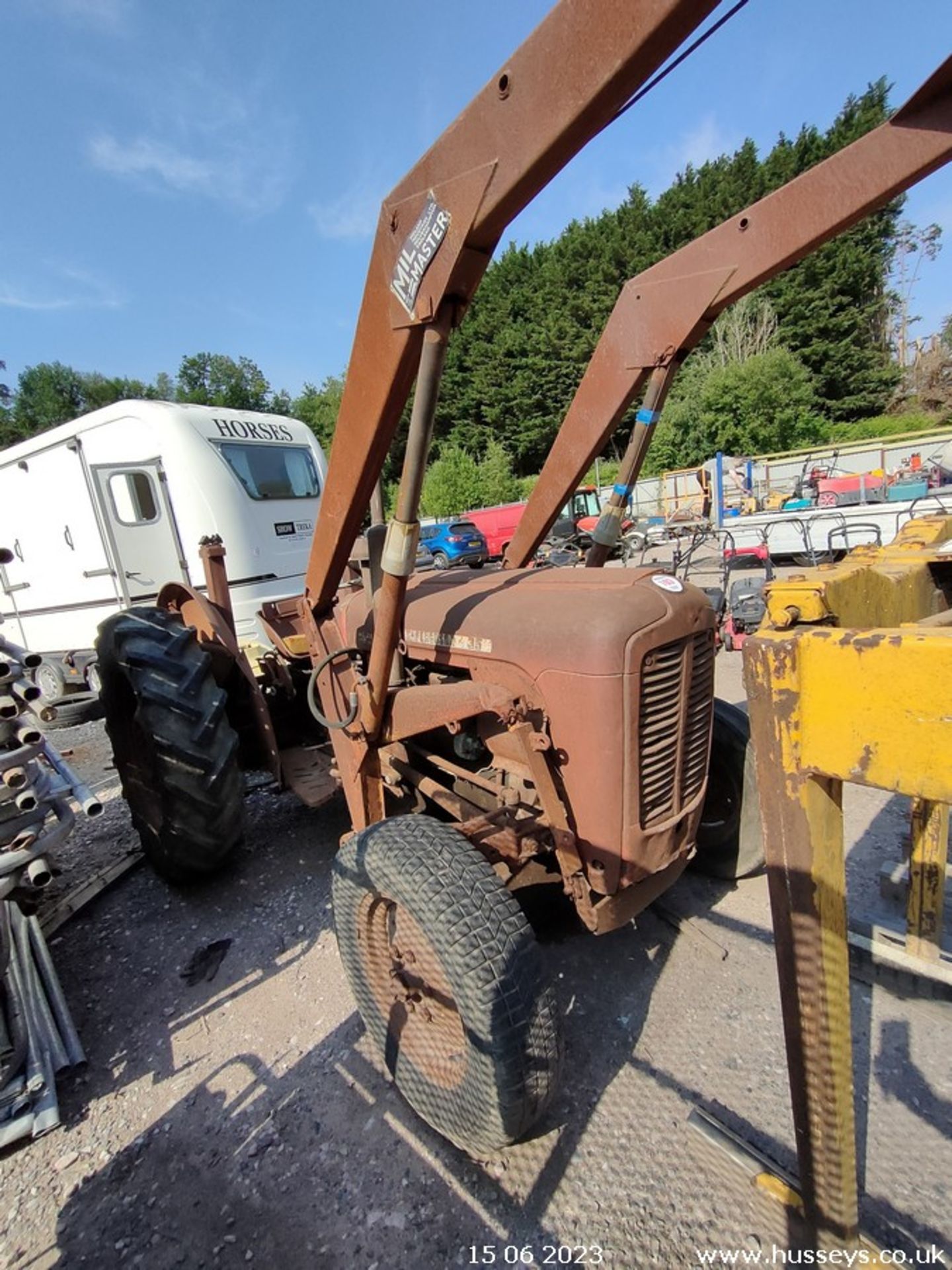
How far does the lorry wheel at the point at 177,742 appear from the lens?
9.18ft

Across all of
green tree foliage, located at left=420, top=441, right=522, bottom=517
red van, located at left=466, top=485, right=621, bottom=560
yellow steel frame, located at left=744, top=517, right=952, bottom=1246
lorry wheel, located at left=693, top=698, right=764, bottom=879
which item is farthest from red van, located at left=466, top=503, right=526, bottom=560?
yellow steel frame, located at left=744, top=517, right=952, bottom=1246

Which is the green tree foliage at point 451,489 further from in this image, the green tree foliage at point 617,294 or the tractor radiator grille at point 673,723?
the tractor radiator grille at point 673,723

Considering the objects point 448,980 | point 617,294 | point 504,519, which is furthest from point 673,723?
point 617,294

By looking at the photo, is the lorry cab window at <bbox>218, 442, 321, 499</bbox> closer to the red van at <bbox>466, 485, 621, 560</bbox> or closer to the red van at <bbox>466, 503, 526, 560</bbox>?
the red van at <bbox>466, 485, 621, 560</bbox>

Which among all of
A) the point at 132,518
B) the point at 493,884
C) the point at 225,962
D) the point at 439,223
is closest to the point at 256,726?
the point at 225,962

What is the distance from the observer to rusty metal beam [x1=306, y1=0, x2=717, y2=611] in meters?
1.06

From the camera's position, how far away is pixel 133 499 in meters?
6.43

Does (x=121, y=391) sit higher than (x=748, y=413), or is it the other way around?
(x=121, y=391)

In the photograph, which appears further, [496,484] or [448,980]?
[496,484]

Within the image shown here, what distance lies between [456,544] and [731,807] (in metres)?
15.4

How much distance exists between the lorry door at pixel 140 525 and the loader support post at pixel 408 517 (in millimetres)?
5038

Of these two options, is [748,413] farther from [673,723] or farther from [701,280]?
[673,723]

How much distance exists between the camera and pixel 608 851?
184 cm

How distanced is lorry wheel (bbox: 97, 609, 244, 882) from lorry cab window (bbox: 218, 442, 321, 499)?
3.58m
